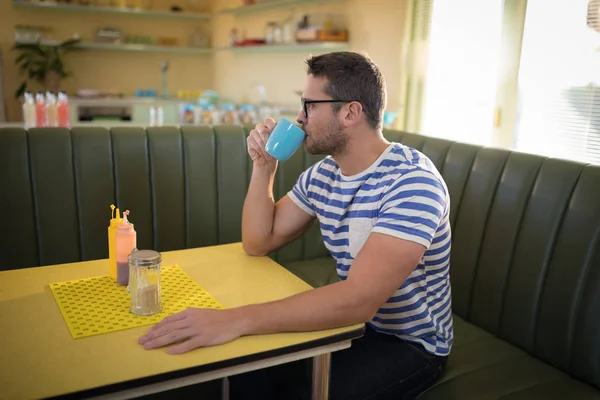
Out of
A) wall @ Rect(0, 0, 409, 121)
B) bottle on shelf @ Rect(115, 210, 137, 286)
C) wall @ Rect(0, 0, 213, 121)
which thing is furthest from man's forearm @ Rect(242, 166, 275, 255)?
wall @ Rect(0, 0, 213, 121)

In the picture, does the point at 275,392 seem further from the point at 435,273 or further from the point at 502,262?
the point at 502,262

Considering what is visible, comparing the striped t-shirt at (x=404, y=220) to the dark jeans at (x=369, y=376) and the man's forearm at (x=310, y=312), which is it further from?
the man's forearm at (x=310, y=312)

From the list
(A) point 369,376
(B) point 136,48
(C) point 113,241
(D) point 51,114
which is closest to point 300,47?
(D) point 51,114

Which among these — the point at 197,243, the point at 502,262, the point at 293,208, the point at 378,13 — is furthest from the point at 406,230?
the point at 378,13

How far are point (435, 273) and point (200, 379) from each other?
31.7 inches

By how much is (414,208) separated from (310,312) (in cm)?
39

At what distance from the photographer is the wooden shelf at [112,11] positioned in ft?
19.7

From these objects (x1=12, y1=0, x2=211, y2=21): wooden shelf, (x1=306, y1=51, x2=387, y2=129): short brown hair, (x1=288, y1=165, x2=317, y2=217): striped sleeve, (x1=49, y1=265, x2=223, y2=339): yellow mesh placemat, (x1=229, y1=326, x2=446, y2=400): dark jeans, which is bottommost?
(x1=229, y1=326, x2=446, y2=400): dark jeans

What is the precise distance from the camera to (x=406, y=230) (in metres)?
1.40

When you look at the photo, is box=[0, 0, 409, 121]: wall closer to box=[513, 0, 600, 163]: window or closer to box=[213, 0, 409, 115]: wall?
box=[213, 0, 409, 115]: wall

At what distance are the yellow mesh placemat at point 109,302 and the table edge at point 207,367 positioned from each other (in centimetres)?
22

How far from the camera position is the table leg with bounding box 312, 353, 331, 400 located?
1.33 metres

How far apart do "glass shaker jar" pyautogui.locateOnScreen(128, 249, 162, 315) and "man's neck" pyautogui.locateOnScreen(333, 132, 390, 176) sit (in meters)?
0.66

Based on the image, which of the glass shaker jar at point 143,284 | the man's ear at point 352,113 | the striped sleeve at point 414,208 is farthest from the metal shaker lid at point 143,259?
the man's ear at point 352,113
